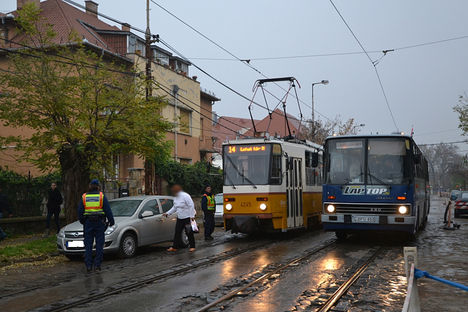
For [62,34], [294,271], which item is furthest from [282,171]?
[62,34]

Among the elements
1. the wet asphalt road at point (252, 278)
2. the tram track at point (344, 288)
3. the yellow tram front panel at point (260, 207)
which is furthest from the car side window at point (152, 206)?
the tram track at point (344, 288)

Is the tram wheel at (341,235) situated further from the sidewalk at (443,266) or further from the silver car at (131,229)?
the silver car at (131,229)

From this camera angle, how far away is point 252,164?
16078mm

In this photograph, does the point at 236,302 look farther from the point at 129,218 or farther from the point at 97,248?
the point at 129,218

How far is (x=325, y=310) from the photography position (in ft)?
22.6

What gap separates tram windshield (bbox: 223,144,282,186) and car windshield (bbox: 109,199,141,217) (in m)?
3.37

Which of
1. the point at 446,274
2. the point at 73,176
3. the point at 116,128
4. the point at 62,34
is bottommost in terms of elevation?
the point at 446,274

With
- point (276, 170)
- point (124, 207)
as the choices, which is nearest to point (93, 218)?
point (124, 207)

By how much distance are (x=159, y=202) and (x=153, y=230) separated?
3.08 feet

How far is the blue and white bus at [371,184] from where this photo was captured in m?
13.9

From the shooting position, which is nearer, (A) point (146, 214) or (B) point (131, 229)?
(B) point (131, 229)

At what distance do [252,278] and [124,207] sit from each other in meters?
5.57

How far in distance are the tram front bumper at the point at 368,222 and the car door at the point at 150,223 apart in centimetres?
461

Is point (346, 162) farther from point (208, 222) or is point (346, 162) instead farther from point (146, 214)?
point (146, 214)
